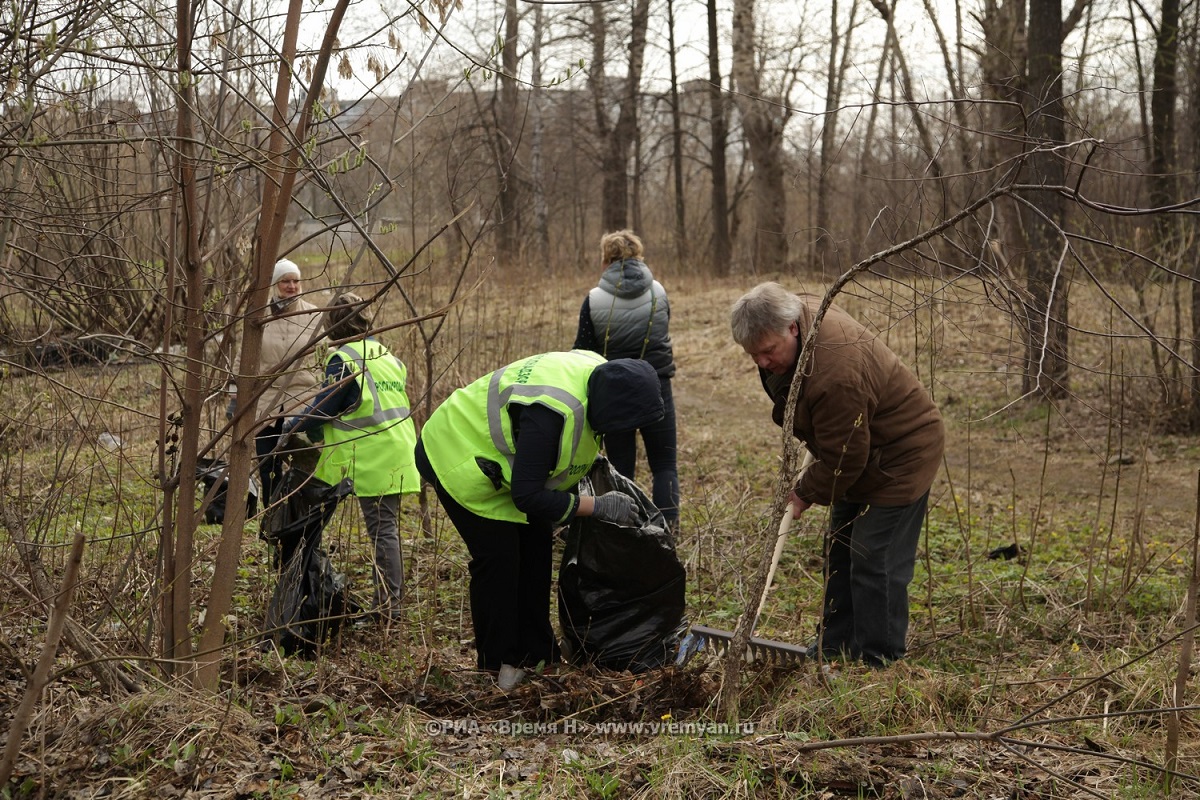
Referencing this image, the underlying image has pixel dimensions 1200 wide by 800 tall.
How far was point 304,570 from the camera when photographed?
13.3 ft

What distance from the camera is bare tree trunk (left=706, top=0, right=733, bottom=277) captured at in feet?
70.6

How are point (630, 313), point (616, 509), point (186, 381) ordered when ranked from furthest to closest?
point (630, 313)
point (616, 509)
point (186, 381)

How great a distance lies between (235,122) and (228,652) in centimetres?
196

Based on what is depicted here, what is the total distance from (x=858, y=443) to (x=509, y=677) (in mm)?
1522

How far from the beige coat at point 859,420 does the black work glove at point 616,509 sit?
0.65m

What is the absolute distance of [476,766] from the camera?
9.79ft

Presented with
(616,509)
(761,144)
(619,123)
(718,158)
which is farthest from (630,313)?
(619,123)

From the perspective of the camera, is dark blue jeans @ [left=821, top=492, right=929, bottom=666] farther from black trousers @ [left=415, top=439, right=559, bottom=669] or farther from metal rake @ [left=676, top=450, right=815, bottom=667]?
black trousers @ [left=415, top=439, right=559, bottom=669]

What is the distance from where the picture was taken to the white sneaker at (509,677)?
3.71 m

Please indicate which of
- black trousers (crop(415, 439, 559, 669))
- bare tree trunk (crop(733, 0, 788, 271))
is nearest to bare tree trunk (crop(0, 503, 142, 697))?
black trousers (crop(415, 439, 559, 669))

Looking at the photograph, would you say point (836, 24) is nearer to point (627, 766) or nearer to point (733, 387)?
point (733, 387)

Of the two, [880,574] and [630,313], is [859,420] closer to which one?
[880,574]

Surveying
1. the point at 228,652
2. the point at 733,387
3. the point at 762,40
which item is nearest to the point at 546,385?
the point at 228,652

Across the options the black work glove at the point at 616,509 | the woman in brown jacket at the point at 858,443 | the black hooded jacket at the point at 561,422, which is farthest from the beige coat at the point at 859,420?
the black work glove at the point at 616,509
